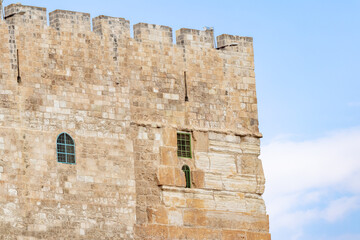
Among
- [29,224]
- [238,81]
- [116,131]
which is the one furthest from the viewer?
[238,81]

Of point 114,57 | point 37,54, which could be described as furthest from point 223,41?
point 37,54

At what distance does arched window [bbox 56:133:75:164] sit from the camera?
3134 cm

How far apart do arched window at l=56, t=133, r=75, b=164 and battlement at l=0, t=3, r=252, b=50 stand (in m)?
2.88

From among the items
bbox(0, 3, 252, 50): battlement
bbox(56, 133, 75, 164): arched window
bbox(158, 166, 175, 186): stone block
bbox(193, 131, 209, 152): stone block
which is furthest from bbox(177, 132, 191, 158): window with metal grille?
bbox(56, 133, 75, 164): arched window

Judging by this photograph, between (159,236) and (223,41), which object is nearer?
(159,236)


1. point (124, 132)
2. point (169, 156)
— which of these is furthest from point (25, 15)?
point (169, 156)

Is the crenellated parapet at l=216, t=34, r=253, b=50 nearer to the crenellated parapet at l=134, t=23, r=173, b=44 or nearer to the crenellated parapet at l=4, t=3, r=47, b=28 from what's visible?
the crenellated parapet at l=134, t=23, r=173, b=44

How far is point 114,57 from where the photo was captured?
33094mm

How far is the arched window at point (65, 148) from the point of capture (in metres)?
31.3

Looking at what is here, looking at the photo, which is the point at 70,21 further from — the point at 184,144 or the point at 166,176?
the point at 166,176

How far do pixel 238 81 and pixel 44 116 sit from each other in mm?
6666

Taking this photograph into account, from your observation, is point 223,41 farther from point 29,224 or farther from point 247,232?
point 29,224

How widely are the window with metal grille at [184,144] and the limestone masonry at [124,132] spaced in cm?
4

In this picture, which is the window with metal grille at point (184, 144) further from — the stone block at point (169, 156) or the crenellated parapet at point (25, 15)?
the crenellated parapet at point (25, 15)
